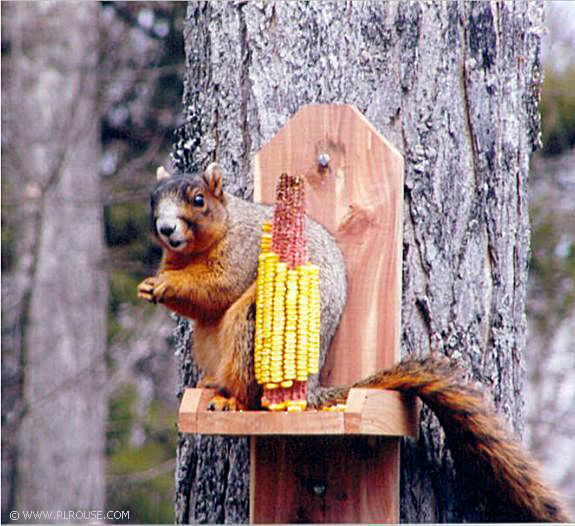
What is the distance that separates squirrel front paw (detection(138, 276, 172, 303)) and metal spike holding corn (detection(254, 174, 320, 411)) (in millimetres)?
202

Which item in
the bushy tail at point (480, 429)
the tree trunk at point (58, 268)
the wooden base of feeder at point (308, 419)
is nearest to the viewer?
the wooden base of feeder at point (308, 419)

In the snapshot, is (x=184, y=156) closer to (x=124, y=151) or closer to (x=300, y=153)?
(x=300, y=153)

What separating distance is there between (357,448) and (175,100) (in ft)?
17.1

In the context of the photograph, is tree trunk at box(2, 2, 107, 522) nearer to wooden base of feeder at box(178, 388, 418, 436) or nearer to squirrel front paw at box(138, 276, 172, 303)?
squirrel front paw at box(138, 276, 172, 303)

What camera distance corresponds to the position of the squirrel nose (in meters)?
2.54

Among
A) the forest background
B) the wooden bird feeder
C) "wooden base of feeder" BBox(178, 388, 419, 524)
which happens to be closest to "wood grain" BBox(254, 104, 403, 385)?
the wooden bird feeder

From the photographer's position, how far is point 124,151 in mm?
7809

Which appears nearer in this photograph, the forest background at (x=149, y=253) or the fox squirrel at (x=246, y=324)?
the fox squirrel at (x=246, y=324)

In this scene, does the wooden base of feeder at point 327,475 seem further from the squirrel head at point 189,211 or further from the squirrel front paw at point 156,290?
the squirrel head at point 189,211

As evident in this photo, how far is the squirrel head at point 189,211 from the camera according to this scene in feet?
8.42

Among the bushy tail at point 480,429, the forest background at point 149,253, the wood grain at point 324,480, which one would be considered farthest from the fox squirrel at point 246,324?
the forest background at point 149,253

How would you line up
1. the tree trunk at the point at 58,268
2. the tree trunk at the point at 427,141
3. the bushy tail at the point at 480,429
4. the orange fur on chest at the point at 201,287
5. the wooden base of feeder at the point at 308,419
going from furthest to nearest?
1. the tree trunk at the point at 58,268
2. the tree trunk at the point at 427,141
3. the orange fur on chest at the point at 201,287
4. the bushy tail at the point at 480,429
5. the wooden base of feeder at the point at 308,419

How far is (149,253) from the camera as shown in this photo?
7156 mm

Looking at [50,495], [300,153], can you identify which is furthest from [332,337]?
[50,495]
